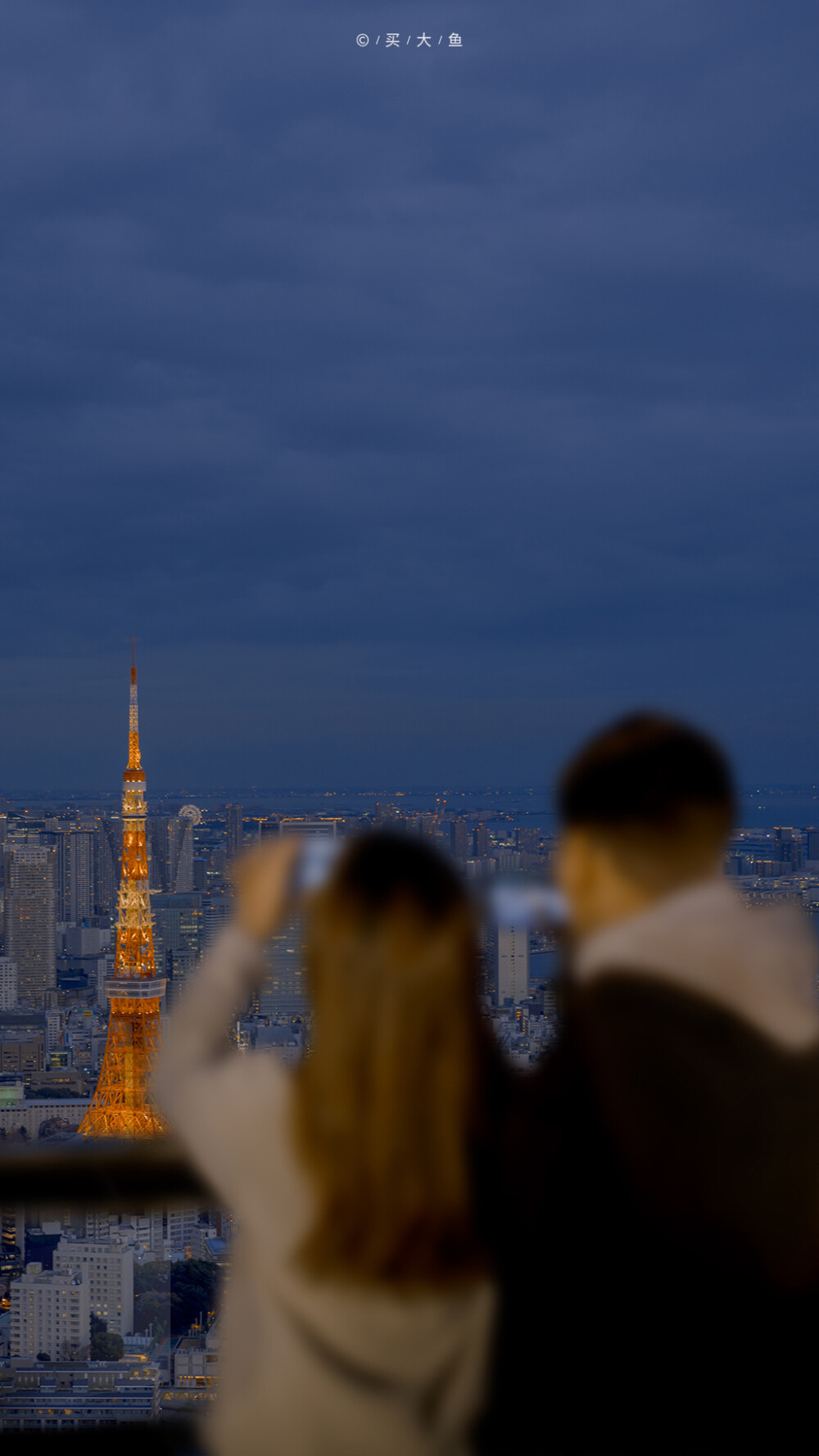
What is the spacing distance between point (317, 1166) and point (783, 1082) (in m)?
0.38

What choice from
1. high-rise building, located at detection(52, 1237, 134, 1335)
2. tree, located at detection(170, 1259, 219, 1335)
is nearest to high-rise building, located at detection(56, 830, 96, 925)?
high-rise building, located at detection(52, 1237, 134, 1335)

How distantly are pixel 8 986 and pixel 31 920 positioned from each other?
0.87 meters

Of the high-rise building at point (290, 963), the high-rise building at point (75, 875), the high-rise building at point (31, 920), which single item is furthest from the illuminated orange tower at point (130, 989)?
the high-rise building at point (290, 963)

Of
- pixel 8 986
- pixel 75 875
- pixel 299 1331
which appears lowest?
pixel 8 986

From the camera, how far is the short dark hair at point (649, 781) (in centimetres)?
102

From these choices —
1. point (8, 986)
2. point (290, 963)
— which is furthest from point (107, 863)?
point (290, 963)

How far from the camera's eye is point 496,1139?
3.18 feet

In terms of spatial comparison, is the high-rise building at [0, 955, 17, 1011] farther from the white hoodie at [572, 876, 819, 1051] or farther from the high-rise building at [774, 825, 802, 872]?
the white hoodie at [572, 876, 819, 1051]

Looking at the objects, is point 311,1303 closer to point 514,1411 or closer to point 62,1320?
point 514,1411

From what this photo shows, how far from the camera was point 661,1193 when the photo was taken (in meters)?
0.93

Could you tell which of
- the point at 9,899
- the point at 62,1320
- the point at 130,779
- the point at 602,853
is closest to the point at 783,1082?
the point at 602,853

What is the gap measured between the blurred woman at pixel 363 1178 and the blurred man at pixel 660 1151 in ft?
0.23

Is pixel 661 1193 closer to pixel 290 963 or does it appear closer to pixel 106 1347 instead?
pixel 290 963

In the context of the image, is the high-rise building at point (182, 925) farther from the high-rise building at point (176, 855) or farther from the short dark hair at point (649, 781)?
the short dark hair at point (649, 781)
